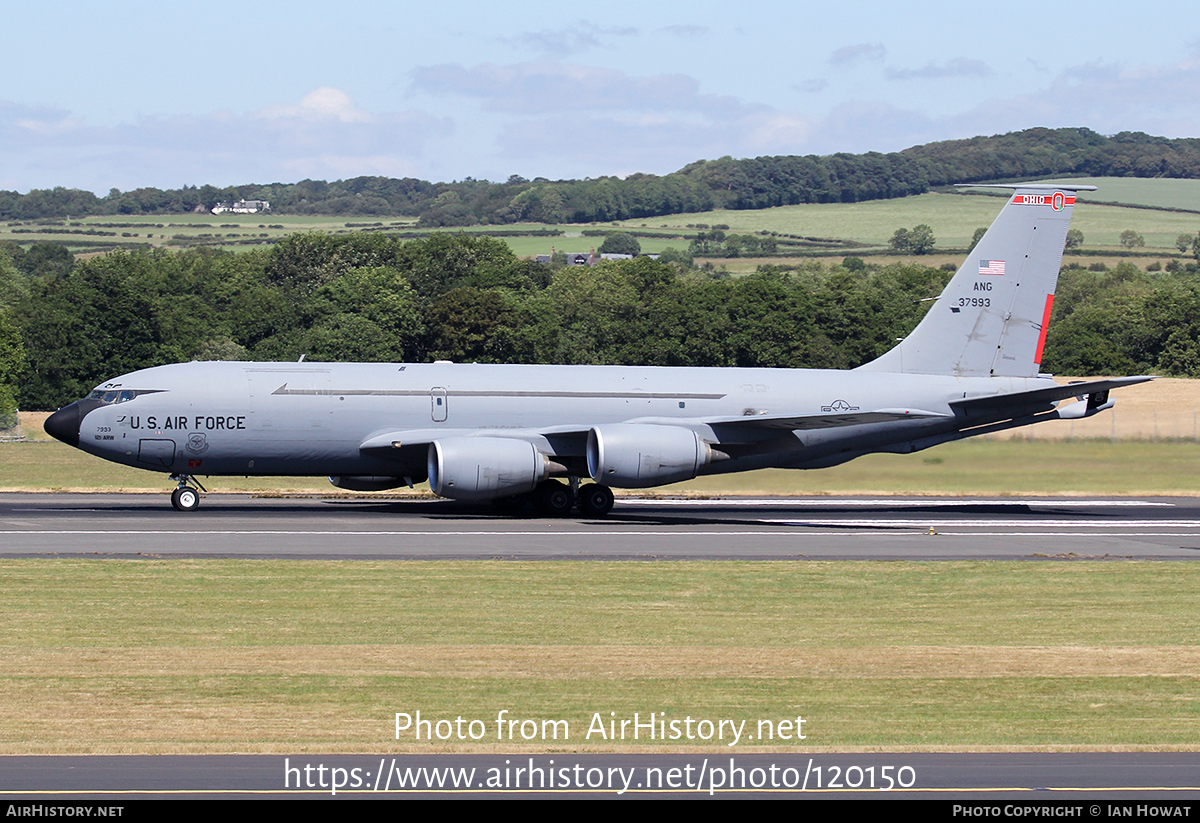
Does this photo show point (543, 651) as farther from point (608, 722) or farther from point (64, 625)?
point (64, 625)

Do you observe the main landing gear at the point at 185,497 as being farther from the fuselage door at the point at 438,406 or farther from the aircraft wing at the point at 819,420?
the aircraft wing at the point at 819,420

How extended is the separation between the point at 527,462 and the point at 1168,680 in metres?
20.6

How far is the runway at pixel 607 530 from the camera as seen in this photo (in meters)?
28.2

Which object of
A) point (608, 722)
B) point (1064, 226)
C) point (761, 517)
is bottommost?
point (761, 517)

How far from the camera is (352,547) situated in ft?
93.0

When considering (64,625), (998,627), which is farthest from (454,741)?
(998,627)

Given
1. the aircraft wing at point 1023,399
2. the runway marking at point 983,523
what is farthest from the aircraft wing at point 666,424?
the runway marking at point 983,523

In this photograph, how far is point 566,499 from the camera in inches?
1460

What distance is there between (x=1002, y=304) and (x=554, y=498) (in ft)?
48.1

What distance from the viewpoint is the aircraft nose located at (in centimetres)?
3516

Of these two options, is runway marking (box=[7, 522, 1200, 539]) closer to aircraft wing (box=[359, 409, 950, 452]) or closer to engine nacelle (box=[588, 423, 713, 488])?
engine nacelle (box=[588, 423, 713, 488])

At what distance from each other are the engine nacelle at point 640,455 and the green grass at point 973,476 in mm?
3372

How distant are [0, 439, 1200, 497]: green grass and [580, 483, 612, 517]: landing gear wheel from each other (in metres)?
3.24

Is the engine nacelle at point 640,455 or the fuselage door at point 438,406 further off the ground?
the fuselage door at point 438,406
